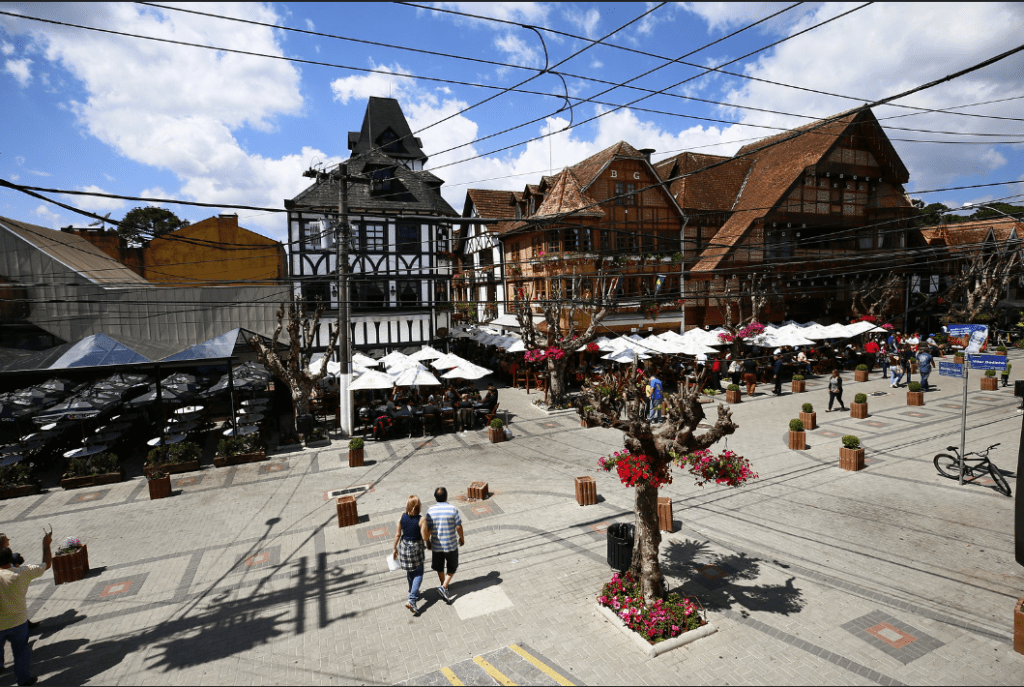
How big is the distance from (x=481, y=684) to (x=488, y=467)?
861 centimetres

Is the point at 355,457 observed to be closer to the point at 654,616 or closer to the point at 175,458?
the point at 175,458

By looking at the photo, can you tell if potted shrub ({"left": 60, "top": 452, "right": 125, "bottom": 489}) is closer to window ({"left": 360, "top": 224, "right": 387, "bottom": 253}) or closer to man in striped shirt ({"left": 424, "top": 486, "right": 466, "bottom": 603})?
man in striped shirt ({"left": 424, "top": 486, "right": 466, "bottom": 603})

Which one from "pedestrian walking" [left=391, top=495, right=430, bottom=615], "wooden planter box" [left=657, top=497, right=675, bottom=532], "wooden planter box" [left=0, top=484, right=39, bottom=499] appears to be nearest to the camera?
"pedestrian walking" [left=391, top=495, right=430, bottom=615]

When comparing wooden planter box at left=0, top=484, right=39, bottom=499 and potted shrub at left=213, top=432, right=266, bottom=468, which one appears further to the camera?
potted shrub at left=213, top=432, right=266, bottom=468

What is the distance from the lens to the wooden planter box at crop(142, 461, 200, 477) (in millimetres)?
14422

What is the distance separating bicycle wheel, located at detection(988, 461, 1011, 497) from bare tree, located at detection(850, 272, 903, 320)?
22706 mm

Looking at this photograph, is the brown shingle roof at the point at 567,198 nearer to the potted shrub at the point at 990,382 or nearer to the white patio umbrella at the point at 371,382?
the white patio umbrella at the point at 371,382

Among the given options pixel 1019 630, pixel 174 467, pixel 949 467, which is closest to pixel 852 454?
pixel 949 467

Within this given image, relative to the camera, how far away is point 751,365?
26.0 metres

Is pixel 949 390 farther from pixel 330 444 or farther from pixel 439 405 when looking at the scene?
pixel 330 444

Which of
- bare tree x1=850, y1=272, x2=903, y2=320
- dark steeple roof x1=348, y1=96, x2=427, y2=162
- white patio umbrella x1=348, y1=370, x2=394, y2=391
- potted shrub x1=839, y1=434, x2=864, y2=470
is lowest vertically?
potted shrub x1=839, y1=434, x2=864, y2=470

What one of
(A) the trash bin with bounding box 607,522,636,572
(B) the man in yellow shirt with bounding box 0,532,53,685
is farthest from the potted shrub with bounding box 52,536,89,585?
(A) the trash bin with bounding box 607,522,636,572

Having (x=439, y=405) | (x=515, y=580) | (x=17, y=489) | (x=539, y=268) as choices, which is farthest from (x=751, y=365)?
(x=17, y=489)

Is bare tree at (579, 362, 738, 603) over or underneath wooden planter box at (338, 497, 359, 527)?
over
